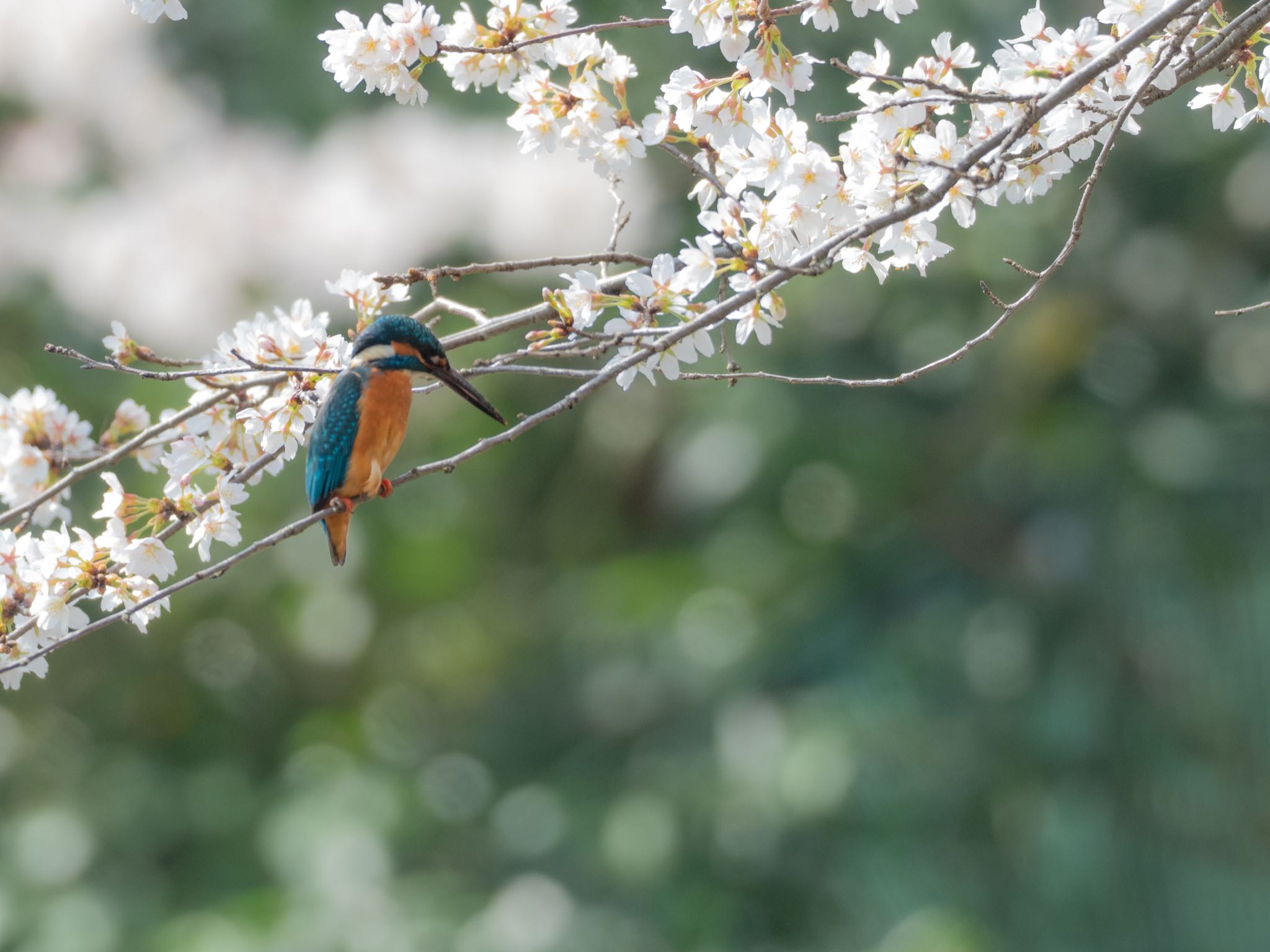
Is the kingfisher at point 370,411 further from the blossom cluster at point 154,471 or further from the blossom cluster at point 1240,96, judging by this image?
the blossom cluster at point 1240,96

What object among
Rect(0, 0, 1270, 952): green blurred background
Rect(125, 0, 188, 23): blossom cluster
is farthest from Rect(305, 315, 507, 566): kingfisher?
Rect(0, 0, 1270, 952): green blurred background

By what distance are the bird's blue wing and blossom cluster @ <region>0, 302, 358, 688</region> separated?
0.29ft

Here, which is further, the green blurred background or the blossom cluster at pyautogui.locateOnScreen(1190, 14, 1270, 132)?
the green blurred background

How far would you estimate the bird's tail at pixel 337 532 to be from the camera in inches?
90.8

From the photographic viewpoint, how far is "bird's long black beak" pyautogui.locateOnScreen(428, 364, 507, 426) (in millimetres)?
1953

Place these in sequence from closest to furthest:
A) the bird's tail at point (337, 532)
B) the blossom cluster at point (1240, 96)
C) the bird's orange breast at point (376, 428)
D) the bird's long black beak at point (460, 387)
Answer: the blossom cluster at point (1240, 96) → the bird's long black beak at point (460, 387) → the bird's orange breast at point (376, 428) → the bird's tail at point (337, 532)

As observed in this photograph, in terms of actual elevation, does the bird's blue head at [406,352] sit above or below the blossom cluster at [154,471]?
above

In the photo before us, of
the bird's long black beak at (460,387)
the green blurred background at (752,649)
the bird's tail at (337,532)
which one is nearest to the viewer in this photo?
the bird's long black beak at (460,387)

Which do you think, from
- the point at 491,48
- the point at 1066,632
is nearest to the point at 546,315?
the point at 491,48

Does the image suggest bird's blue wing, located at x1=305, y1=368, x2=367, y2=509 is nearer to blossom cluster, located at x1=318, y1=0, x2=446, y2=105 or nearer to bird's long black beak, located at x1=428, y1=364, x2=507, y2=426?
bird's long black beak, located at x1=428, y1=364, x2=507, y2=426

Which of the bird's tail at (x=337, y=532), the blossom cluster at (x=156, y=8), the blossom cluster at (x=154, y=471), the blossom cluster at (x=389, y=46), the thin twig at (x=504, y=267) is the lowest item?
the blossom cluster at (x=154, y=471)

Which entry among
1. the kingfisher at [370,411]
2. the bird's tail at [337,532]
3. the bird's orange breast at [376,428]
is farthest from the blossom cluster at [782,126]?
the bird's tail at [337,532]

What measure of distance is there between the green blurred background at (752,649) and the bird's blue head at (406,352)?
235 centimetres

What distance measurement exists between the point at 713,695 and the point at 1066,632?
4.58ft
